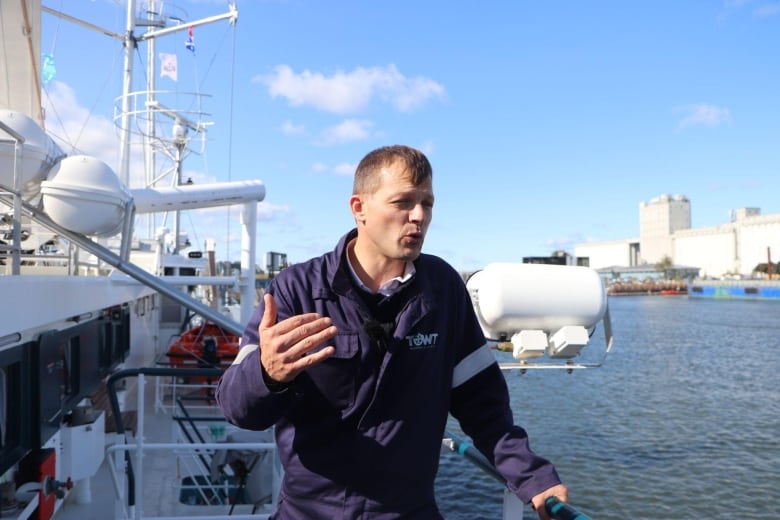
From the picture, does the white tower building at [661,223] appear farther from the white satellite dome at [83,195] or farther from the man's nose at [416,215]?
the man's nose at [416,215]

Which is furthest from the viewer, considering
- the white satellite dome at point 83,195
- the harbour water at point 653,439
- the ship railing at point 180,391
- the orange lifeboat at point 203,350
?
the harbour water at point 653,439

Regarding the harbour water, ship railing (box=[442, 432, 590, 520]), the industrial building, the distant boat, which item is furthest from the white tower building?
ship railing (box=[442, 432, 590, 520])

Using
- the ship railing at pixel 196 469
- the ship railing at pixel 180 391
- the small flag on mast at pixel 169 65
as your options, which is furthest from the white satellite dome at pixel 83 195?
the small flag on mast at pixel 169 65

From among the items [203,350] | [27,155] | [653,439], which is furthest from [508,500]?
[653,439]

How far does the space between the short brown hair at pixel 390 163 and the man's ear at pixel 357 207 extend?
0.02 m

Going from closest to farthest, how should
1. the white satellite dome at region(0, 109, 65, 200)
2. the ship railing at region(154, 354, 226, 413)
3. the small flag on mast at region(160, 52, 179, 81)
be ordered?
the white satellite dome at region(0, 109, 65, 200) < the ship railing at region(154, 354, 226, 413) < the small flag on mast at region(160, 52, 179, 81)

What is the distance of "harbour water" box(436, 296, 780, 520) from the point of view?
1094 centimetres

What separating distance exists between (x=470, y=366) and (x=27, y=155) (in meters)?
4.13

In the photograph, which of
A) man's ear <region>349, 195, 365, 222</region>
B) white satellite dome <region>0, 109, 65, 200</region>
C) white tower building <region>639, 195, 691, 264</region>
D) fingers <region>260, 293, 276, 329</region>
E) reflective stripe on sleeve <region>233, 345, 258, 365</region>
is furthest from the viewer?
white tower building <region>639, 195, 691, 264</region>

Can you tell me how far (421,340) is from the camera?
1.80 meters

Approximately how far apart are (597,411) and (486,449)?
1627 centimetres

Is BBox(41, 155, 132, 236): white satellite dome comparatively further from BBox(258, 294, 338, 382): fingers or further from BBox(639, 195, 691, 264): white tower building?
BBox(639, 195, 691, 264): white tower building

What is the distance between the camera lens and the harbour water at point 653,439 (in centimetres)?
1094

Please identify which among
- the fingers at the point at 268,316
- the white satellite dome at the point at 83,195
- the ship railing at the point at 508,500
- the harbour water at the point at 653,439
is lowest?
the harbour water at the point at 653,439
